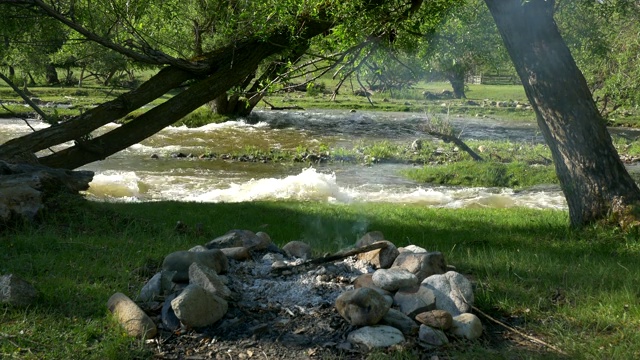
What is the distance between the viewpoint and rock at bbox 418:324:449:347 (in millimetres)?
4332

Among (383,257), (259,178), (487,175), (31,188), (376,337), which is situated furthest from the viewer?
(259,178)

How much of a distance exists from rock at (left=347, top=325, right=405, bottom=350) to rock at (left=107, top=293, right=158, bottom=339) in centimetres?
131

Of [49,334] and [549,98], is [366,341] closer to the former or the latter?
[49,334]

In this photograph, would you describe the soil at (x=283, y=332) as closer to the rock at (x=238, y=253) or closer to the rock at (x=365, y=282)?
the rock at (x=365, y=282)

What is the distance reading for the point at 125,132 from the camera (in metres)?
10.3

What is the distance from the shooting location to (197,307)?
174 inches

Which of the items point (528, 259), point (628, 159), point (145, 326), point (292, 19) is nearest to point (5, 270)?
point (145, 326)

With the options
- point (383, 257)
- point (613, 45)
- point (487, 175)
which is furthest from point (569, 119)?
point (613, 45)

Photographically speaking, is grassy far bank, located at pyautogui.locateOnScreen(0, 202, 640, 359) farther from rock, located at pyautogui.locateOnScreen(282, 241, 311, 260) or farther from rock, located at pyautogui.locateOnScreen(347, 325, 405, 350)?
rock, located at pyautogui.locateOnScreen(282, 241, 311, 260)

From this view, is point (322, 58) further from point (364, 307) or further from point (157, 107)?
point (364, 307)

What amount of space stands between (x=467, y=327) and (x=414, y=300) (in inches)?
17.1

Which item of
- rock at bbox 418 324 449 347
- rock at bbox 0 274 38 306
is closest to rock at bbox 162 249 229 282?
rock at bbox 0 274 38 306

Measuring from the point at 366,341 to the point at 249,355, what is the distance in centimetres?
75

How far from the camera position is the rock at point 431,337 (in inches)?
171
